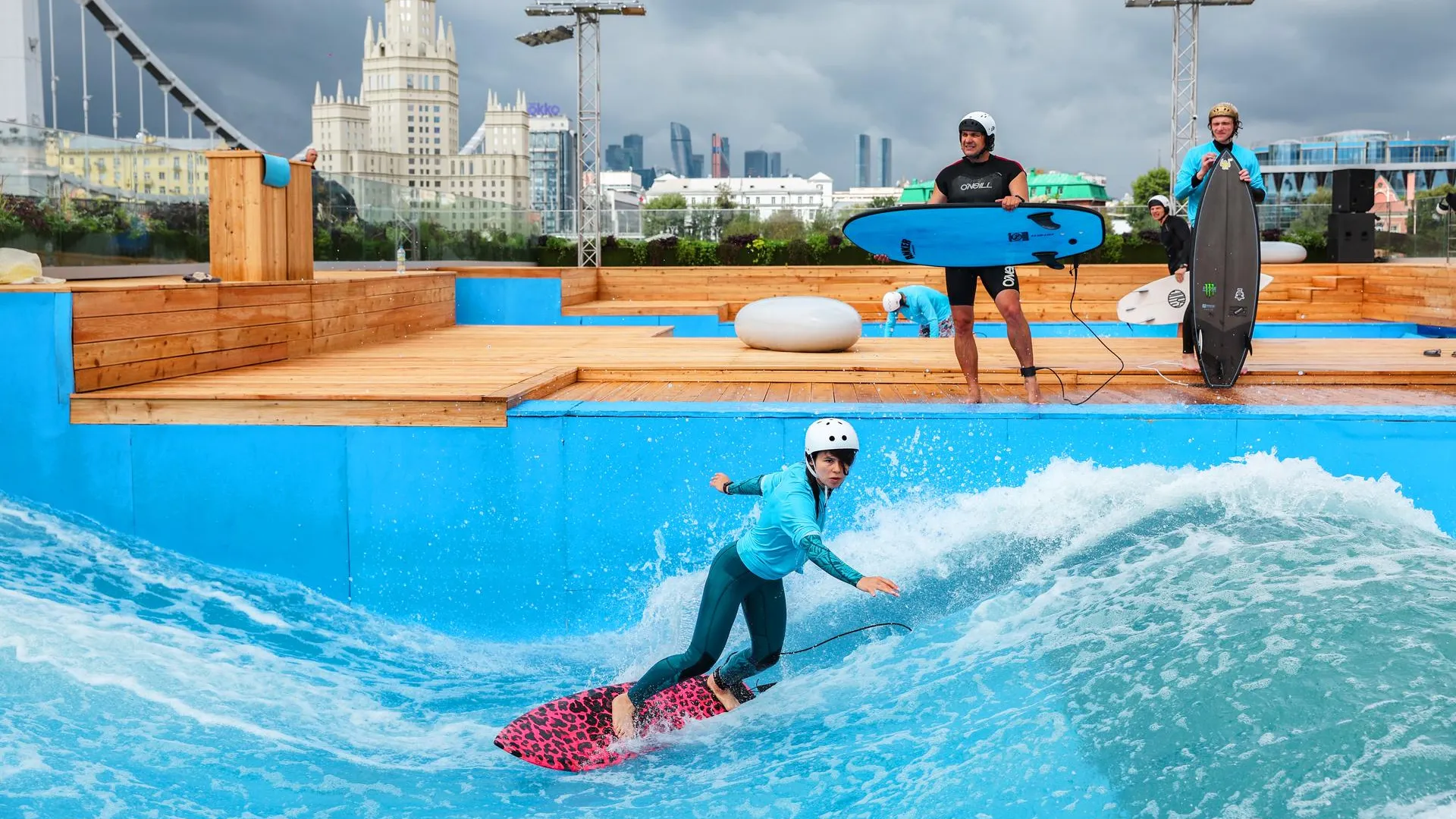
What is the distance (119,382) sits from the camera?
6.76m

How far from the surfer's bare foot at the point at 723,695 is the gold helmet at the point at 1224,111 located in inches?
172

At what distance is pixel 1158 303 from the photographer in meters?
8.20

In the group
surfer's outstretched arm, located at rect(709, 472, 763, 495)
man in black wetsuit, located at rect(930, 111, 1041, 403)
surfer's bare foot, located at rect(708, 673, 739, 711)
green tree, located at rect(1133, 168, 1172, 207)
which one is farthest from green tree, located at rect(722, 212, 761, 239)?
green tree, located at rect(1133, 168, 1172, 207)

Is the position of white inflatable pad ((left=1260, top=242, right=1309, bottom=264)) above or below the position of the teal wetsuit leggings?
above

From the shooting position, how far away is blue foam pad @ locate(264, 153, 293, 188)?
27.6 ft

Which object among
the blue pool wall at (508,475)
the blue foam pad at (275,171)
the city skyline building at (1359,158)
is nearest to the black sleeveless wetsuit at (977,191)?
the blue pool wall at (508,475)

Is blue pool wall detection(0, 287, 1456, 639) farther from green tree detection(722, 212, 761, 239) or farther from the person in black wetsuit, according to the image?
green tree detection(722, 212, 761, 239)

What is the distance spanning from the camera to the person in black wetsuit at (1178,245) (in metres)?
7.46

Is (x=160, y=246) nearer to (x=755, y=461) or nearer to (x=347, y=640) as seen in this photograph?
(x=347, y=640)

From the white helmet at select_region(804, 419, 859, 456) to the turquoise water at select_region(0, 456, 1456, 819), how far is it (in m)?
1.43

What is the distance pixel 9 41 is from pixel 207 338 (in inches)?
766

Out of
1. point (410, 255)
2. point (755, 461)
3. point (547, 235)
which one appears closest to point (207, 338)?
point (755, 461)

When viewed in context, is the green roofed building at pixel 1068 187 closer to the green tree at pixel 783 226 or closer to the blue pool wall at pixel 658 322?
the green tree at pixel 783 226

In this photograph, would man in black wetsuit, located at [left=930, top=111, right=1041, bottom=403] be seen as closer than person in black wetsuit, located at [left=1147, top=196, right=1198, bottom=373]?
Yes
